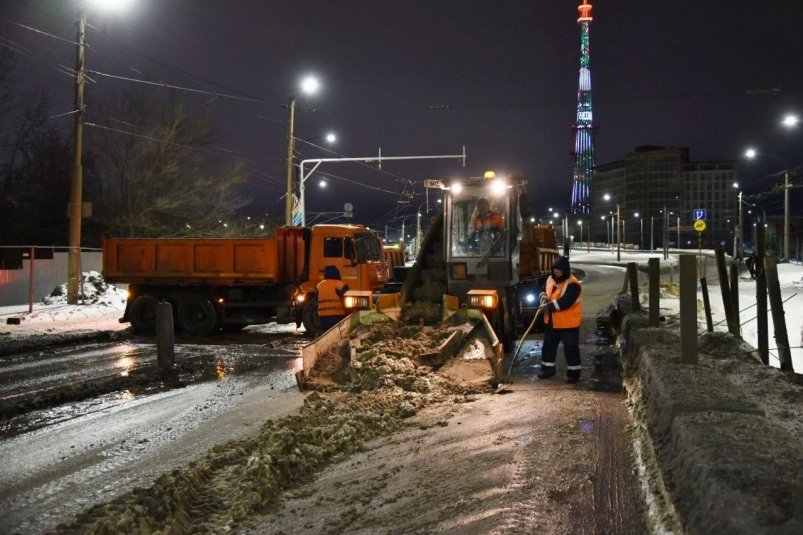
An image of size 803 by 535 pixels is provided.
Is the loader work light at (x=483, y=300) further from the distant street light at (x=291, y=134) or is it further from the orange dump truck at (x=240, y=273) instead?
the distant street light at (x=291, y=134)

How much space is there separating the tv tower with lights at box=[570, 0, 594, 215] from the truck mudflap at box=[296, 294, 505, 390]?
13625 centimetres

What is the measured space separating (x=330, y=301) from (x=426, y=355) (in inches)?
115

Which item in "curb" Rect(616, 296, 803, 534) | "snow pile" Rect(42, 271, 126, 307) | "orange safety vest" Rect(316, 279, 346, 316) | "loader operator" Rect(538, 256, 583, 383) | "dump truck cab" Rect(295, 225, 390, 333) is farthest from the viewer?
"snow pile" Rect(42, 271, 126, 307)

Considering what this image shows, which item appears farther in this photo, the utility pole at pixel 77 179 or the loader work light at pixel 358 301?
the utility pole at pixel 77 179

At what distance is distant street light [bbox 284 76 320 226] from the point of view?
24.3 m

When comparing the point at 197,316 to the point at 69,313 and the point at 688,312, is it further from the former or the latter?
the point at 688,312

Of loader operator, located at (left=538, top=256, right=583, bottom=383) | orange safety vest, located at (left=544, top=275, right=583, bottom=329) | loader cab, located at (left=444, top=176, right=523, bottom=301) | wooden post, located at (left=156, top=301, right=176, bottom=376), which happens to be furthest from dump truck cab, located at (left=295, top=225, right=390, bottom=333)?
orange safety vest, located at (left=544, top=275, right=583, bottom=329)

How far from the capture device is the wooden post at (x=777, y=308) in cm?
798

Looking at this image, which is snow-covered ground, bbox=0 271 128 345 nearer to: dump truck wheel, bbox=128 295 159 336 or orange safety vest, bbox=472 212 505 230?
dump truck wheel, bbox=128 295 159 336

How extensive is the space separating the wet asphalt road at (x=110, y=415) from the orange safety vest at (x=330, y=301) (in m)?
1.13

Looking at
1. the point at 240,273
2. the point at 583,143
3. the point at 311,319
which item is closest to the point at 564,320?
the point at 311,319

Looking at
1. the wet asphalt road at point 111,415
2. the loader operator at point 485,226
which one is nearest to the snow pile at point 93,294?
the wet asphalt road at point 111,415

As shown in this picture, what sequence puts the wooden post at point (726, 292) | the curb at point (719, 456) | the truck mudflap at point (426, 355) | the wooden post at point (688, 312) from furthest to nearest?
1. the wooden post at point (726, 292)
2. the truck mudflap at point (426, 355)
3. the wooden post at point (688, 312)
4. the curb at point (719, 456)

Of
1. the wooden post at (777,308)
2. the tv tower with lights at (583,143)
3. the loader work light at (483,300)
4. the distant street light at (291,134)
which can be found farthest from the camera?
the tv tower with lights at (583,143)
